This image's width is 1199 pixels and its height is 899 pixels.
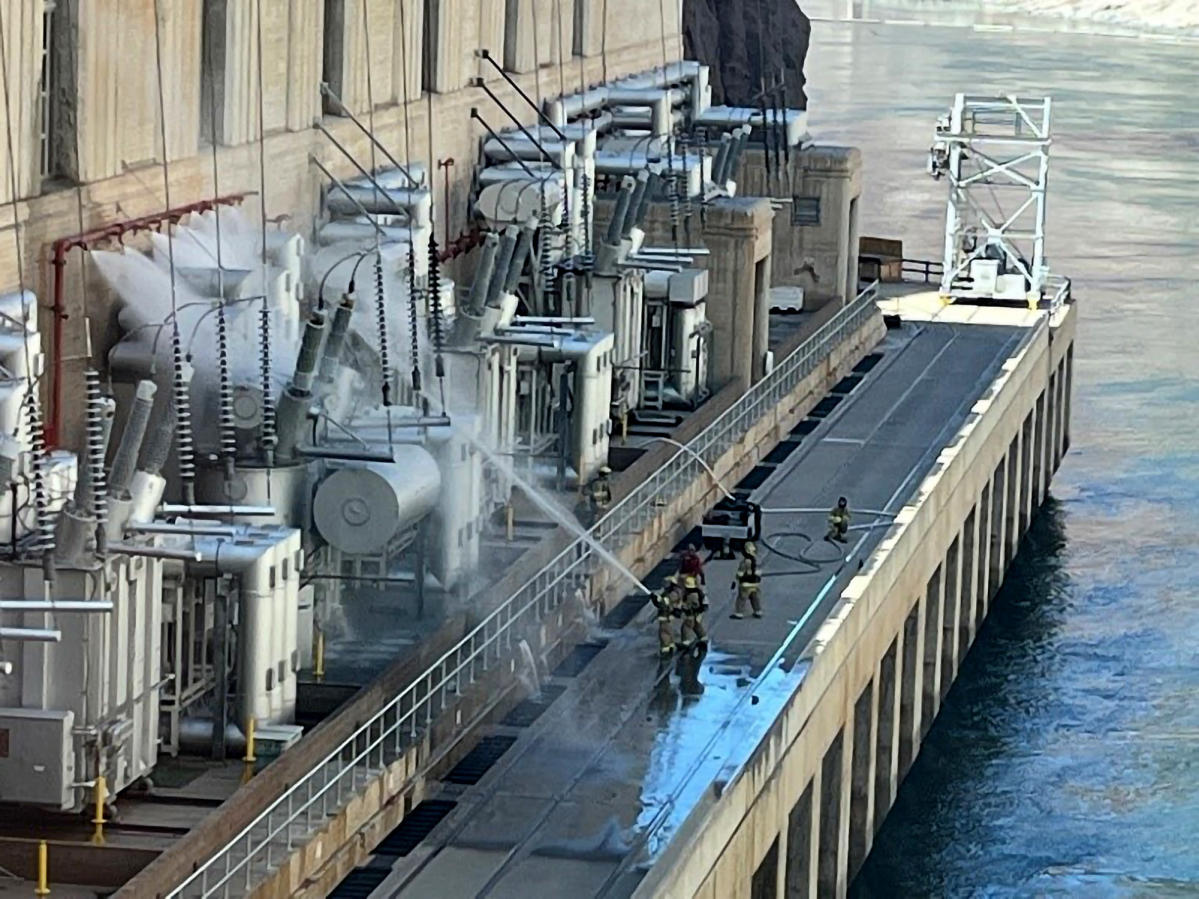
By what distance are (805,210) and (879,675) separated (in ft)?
97.9

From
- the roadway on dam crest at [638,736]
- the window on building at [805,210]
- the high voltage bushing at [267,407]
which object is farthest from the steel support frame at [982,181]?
the high voltage bushing at [267,407]

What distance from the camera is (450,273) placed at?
6906cm

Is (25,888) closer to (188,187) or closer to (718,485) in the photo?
(188,187)

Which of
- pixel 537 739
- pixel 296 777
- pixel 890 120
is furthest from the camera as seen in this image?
pixel 890 120

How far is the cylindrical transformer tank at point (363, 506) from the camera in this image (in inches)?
1762

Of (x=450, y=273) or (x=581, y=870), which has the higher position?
(x=450, y=273)

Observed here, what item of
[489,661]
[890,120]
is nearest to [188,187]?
[489,661]

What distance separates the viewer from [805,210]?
85.6 metres

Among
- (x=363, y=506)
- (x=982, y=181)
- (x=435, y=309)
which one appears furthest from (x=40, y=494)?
(x=982, y=181)

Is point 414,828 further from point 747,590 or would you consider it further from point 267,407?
point 747,590

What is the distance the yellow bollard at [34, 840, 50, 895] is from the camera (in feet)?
113

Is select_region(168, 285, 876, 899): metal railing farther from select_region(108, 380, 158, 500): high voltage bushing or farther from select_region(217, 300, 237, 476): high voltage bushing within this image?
select_region(217, 300, 237, 476): high voltage bushing

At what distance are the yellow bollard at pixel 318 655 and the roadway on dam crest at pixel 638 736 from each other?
8.37 feet

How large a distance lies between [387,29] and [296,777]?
29.4 m
